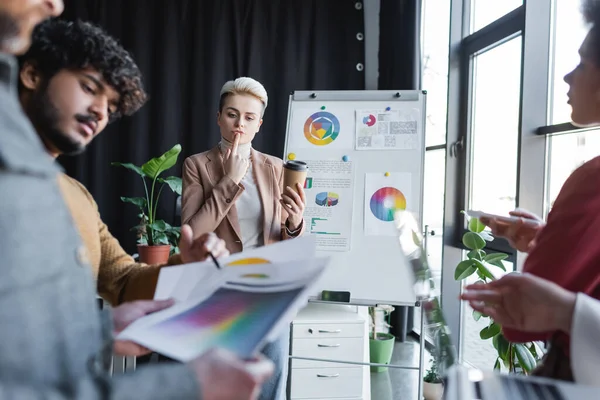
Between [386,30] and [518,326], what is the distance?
3330 millimetres

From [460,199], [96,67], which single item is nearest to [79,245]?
[96,67]

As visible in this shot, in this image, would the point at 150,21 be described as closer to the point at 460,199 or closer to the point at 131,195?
the point at 131,195

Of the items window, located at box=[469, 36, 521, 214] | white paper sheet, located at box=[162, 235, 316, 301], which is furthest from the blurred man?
window, located at box=[469, 36, 521, 214]

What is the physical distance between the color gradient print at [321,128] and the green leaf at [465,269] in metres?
0.89

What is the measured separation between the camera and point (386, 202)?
2.32 meters

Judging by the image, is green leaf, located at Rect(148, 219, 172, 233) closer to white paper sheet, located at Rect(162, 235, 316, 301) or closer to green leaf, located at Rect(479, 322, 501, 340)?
green leaf, located at Rect(479, 322, 501, 340)

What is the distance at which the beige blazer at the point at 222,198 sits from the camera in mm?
1933

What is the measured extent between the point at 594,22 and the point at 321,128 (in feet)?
5.21

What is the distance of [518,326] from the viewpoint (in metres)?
0.85

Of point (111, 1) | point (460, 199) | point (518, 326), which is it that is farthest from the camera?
point (111, 1)

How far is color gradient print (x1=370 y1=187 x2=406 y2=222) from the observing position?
90.4 inches

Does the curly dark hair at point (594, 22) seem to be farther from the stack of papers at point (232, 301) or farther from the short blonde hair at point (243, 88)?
the short blonde hair at point (243, 88)

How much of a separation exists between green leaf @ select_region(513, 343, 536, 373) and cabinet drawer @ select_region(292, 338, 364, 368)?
85cm

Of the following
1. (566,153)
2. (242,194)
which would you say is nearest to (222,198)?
(242,194)
